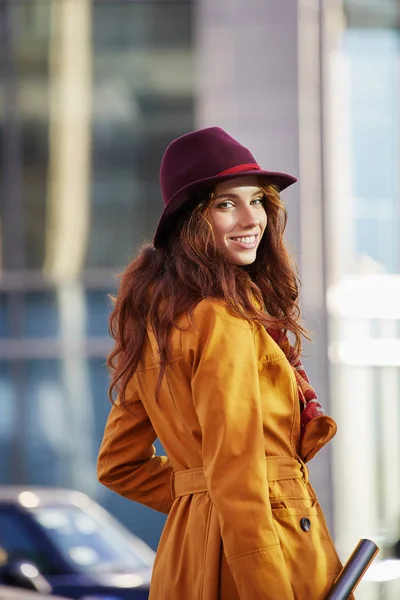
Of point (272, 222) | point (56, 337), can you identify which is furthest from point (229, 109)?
point (272, 222)

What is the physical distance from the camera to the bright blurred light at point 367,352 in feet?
24.9

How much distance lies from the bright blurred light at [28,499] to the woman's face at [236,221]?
403 centimetres

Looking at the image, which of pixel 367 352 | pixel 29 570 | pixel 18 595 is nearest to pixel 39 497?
pixel 29 570

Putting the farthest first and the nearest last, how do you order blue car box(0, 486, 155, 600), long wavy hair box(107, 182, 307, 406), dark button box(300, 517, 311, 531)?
blue car box(0, 486, 155, 600) < long wavy hair box(107, 182, 307, 406) < dark button box(300, 517, 311, 531)

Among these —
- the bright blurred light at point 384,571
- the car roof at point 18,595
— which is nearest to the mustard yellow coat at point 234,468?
the car roof at point 18,595

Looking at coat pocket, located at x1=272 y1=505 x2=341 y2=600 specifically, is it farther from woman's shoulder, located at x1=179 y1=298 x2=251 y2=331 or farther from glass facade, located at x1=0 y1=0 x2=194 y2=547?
glass facade, located at x1=0 y1=0 x2=194 y2=547

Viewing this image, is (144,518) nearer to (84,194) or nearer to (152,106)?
(84,194)

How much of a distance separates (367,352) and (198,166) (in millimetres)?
5059

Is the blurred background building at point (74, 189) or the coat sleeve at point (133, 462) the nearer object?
the coat sleeve at point (133, 462)

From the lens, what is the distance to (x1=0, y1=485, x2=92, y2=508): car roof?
6.62 metres

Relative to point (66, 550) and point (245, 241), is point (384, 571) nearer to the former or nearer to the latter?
point (66, 550)

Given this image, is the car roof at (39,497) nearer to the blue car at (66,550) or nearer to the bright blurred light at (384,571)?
the blue car at (66,550)

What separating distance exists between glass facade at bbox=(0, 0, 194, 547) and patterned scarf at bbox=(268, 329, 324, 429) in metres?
7.81

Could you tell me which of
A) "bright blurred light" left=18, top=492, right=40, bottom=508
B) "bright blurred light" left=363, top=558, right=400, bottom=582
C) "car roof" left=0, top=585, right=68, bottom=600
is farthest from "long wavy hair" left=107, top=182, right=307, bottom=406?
"bright blurred light" left=363, top=558, right=400, bottom=582
